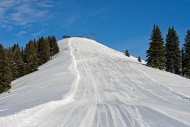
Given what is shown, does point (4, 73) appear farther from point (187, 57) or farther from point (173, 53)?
point (187, 57)

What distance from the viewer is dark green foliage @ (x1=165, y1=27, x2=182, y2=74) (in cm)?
5747

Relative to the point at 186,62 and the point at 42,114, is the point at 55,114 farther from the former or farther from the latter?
the point at 186,62

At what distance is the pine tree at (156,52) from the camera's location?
53406mm

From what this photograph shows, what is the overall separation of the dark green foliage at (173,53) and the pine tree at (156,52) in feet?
11.7

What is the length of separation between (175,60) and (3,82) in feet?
122

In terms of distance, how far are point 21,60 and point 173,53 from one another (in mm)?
36386

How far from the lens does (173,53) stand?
5756 centimetres

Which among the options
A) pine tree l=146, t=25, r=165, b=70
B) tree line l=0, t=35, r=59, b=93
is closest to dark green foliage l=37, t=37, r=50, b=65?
tree line l=0, t=35, r=59, b=93

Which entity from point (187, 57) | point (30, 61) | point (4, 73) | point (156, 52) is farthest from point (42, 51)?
point (187, 57)

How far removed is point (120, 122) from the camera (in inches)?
427

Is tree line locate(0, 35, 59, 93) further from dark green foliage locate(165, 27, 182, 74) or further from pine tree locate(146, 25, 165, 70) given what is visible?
dark green foliage locate(165, 27, 182, 74)

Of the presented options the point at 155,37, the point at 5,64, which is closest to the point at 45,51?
the point at 5,64

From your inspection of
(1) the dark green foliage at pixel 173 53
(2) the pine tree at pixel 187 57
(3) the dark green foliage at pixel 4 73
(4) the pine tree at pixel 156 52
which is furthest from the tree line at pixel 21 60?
(2) the pine tree at pixel 187 57

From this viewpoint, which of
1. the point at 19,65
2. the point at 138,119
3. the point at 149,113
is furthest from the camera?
the point at 19,65
